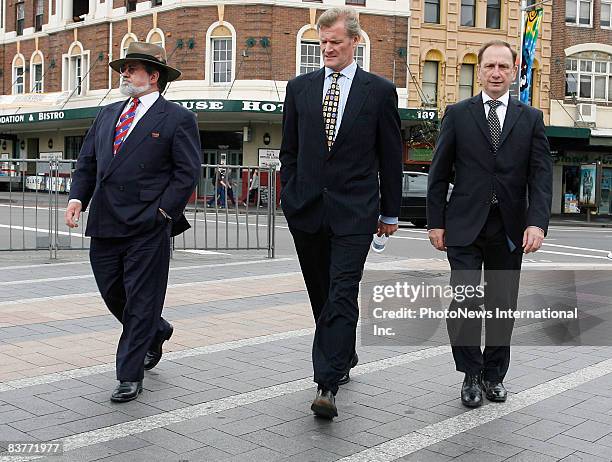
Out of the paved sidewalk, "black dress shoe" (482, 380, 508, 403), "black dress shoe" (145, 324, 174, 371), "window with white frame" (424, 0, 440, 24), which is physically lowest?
the paved sidewalk

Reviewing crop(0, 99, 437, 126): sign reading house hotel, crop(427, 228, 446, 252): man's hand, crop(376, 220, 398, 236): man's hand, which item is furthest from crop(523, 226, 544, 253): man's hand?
crop(0, 99, 437, 126): sign reading house hotel

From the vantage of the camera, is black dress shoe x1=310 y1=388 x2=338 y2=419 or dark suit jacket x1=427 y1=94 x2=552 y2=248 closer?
black dress shoe x1=310 y1=388 x2=338 y2=419

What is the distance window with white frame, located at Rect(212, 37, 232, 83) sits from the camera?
110 feet

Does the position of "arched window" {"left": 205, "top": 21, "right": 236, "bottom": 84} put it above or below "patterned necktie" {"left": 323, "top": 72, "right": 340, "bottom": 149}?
above

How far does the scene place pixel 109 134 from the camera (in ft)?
17.3

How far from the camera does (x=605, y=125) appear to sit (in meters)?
37.4

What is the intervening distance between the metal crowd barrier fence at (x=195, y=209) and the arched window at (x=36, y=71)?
103 ft

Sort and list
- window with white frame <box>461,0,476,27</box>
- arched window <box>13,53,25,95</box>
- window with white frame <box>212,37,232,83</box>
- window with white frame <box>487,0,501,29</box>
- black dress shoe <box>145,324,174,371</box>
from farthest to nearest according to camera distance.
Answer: arched window <box>13,53,25,95</box> → window with white frame <box>487,0,501,29</box> → window with white frame <box>461,0,476,27</box> → window with white frame <box>212,37,232,83</box> → black dress shoe <box>145,324,174,371</box>

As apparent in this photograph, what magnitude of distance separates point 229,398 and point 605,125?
3550 cm

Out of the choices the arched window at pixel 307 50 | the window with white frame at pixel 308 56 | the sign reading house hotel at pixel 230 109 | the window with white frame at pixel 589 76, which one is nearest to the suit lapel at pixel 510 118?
the sign reading house hotel at pixel 230 109

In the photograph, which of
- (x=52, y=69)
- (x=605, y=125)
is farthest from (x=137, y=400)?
(x=52, y=69)

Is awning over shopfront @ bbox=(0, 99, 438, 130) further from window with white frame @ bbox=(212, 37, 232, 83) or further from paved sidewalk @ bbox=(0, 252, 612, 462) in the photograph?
paved sidewalk @ bbox=(0, 252, 612, 462)

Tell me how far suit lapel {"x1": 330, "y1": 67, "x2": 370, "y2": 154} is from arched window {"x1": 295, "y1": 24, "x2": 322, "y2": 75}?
2894cm

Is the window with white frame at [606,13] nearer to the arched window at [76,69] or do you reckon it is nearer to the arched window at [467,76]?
the arched window at [467,76]
